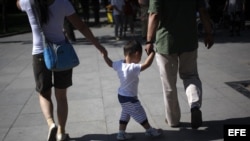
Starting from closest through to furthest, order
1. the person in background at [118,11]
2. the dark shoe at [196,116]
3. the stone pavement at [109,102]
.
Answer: the dark shoe at [196,116] < the stone pavement at [109,102] < the person in background at [118,11]

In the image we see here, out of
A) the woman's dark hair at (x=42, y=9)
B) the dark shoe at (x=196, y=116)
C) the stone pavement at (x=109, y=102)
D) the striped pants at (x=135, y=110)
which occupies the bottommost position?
the stone pavement at (x=109, y=102)

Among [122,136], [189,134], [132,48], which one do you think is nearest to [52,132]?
[122,136]

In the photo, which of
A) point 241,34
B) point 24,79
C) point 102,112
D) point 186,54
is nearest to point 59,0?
point 186,54

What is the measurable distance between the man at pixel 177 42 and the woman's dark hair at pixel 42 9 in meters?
1.17

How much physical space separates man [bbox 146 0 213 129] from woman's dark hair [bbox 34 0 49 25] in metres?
1.17

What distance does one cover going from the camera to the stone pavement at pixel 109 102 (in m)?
4.70

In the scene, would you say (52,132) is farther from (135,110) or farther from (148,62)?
(148,62)

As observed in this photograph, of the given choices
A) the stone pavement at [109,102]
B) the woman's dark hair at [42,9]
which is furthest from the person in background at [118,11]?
the woman's dark hair at [42,9]

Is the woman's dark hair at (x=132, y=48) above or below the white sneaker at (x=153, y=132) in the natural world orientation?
above

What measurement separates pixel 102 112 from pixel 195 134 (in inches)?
61.8

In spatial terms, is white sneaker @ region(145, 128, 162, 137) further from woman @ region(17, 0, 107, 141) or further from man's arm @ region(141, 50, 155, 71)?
woman @ region(17, 0, 107, 141)

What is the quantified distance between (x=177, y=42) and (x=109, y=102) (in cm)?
203

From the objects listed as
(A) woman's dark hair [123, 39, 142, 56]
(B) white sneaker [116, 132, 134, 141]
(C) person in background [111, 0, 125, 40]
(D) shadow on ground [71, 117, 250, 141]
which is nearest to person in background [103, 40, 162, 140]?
(A) woman's dark hair [123, 39, 142, 56]

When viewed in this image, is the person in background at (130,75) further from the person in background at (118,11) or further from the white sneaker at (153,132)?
the person in background at (118,11)
